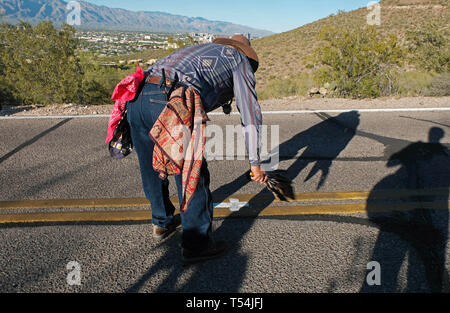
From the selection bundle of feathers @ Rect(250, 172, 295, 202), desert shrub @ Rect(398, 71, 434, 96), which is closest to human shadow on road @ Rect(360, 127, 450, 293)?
bundle of feathers @ Rect(250, 172, 295, 202)

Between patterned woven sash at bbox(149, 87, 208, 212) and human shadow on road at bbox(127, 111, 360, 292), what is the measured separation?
1.89 ft

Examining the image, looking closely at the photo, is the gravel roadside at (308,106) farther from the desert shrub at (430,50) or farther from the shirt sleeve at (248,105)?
the desert shrub at (430,50)

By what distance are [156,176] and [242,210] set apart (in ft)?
3.31

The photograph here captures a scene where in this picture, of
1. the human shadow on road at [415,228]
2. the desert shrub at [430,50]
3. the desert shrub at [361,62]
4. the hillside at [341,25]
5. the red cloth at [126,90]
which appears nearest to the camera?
the red cloth at [126,90]

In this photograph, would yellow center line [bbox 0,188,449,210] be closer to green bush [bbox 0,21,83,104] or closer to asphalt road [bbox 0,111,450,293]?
asphalt road [bbox 0,111,450,293]

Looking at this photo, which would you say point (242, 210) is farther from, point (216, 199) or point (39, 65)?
point (39, 65)

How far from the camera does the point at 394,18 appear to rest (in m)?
41.1

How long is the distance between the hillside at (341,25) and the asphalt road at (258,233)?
2285 centimetres

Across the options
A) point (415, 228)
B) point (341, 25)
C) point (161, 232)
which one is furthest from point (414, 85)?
point (341, 25)

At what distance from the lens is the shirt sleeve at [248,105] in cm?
215

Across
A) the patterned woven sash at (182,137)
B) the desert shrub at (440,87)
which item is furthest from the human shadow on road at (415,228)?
the desert shrub at (440,87)

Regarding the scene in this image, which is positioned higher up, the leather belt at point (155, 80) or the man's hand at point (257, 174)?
the leather belt at point (155, 80)
